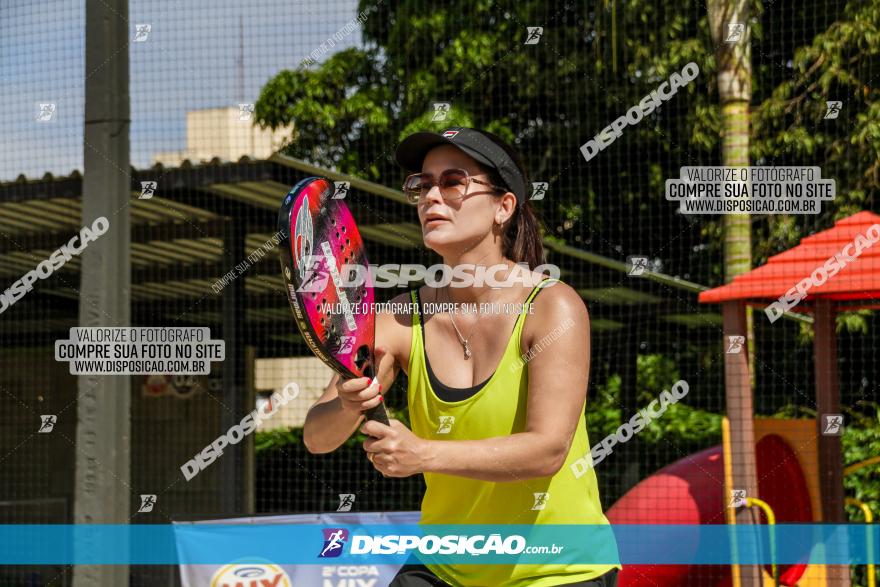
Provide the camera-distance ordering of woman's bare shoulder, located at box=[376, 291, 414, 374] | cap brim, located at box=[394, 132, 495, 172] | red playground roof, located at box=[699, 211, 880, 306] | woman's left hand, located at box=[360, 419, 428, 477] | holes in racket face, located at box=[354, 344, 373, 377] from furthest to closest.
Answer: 1. red playground roof, located at box=[699, 211, 880, 306]
2. woman's bare shoulder, located at box=[376, 291, 414, 374]
3. cap brim, located at box=[394, 132, 495, 172]
4. holes in racket face, located at box=[354, 344, 373, 377]
5. woman's left hand, located at box=[360, 419, 428, 477]

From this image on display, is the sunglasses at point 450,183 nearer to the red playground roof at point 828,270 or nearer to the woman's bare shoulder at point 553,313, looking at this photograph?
the woman's bare shoulder at point 553,313

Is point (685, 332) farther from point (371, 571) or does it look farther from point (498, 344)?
point (498, 344)

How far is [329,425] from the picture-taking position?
252 cm

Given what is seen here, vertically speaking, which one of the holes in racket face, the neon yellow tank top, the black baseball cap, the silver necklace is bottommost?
the neon yellow tank top

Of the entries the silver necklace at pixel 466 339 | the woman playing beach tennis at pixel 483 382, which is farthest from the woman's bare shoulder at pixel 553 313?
the silver necklace at pixel 466 339

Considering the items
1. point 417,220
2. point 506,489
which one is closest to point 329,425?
point 506,489

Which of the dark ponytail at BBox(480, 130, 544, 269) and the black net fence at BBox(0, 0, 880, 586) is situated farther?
the black net fence at BBox(0, 0, 880, 586)

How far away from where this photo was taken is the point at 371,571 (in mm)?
6176

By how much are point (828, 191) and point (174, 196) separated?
5.31m

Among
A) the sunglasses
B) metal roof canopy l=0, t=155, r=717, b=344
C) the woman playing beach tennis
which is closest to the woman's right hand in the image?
the woman playing beach tennis

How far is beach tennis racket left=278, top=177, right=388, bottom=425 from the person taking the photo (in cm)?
221

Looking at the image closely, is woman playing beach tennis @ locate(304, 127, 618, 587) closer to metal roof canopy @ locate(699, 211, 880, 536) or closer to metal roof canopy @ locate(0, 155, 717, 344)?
metal roof canopy @ locate(0, 155, 717, 344)

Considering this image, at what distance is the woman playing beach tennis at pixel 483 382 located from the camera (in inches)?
90.2

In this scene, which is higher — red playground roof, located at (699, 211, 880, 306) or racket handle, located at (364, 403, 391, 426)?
red playground roof, located at (699, 211, 880, 306)
